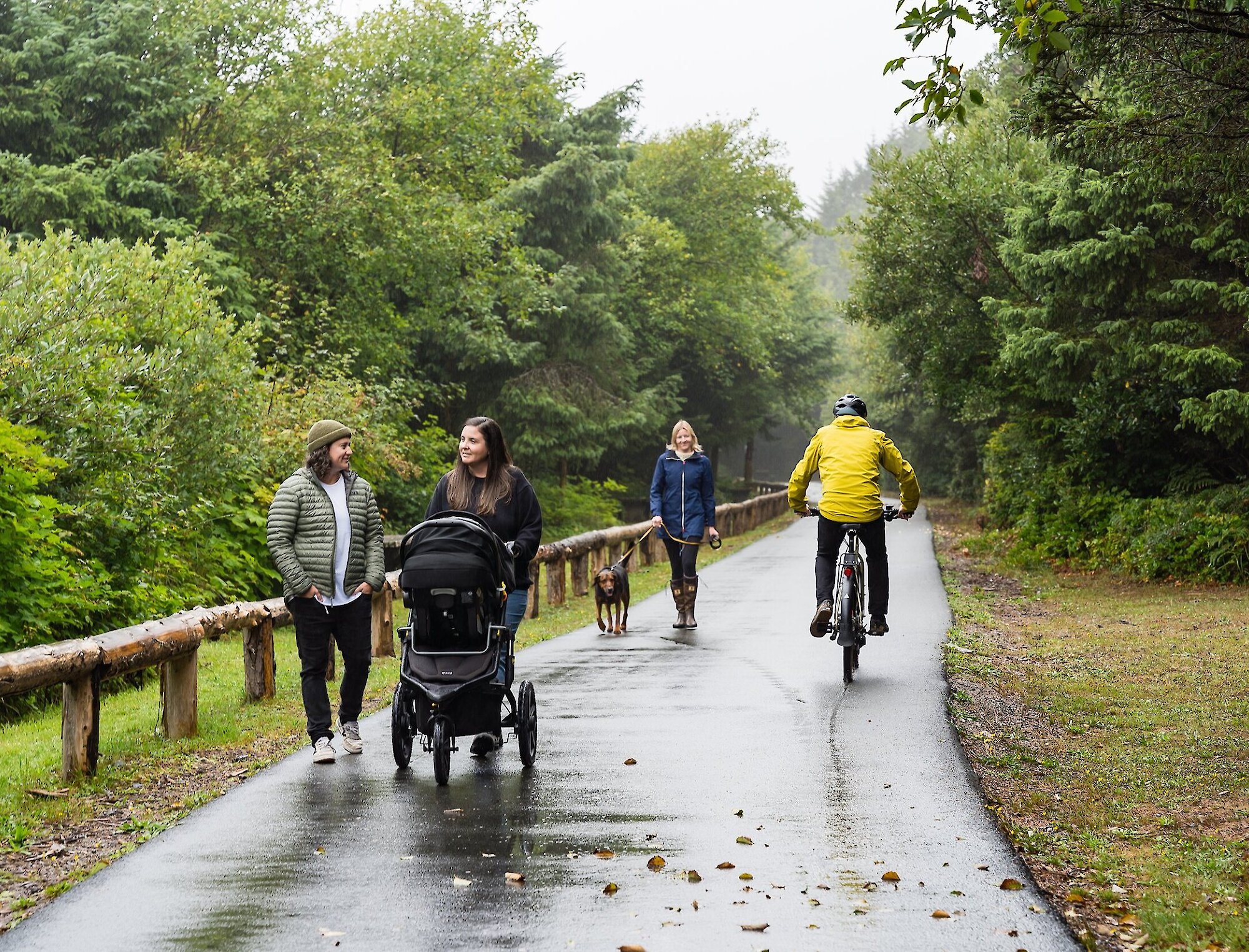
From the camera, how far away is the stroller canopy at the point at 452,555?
7.28 m

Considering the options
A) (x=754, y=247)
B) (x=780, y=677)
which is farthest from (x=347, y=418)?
(x=754, y=247)

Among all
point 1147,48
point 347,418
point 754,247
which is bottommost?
point 347,418

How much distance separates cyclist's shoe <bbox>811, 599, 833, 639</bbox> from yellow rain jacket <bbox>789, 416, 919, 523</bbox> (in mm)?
672

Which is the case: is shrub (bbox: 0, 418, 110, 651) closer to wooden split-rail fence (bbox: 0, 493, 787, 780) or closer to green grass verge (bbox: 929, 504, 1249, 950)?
wooden split-rail fence (bbox: 0, 493, 787, 780)

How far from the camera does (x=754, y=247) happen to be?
57.7m

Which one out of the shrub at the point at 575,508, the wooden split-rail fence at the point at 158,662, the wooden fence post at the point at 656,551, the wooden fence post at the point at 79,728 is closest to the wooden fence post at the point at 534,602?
the wooden split-rail fence at the point at 158,662

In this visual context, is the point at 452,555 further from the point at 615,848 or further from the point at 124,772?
the point at 124,772

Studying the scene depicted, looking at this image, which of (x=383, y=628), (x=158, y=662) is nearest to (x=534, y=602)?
(x=383, y=628)

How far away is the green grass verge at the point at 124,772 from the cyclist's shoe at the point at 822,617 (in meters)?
3.28

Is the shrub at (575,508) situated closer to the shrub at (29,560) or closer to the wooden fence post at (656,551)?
the wooden fence post at (656,551)

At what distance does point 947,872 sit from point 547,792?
2277 millimetres

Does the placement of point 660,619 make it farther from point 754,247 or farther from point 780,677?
point 754,247

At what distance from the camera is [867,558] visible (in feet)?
36.5

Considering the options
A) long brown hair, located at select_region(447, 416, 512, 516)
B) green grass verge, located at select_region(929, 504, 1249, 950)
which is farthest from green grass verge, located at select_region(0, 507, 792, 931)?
green grass verge, located at select_region(929, 504, 1249, 950)
